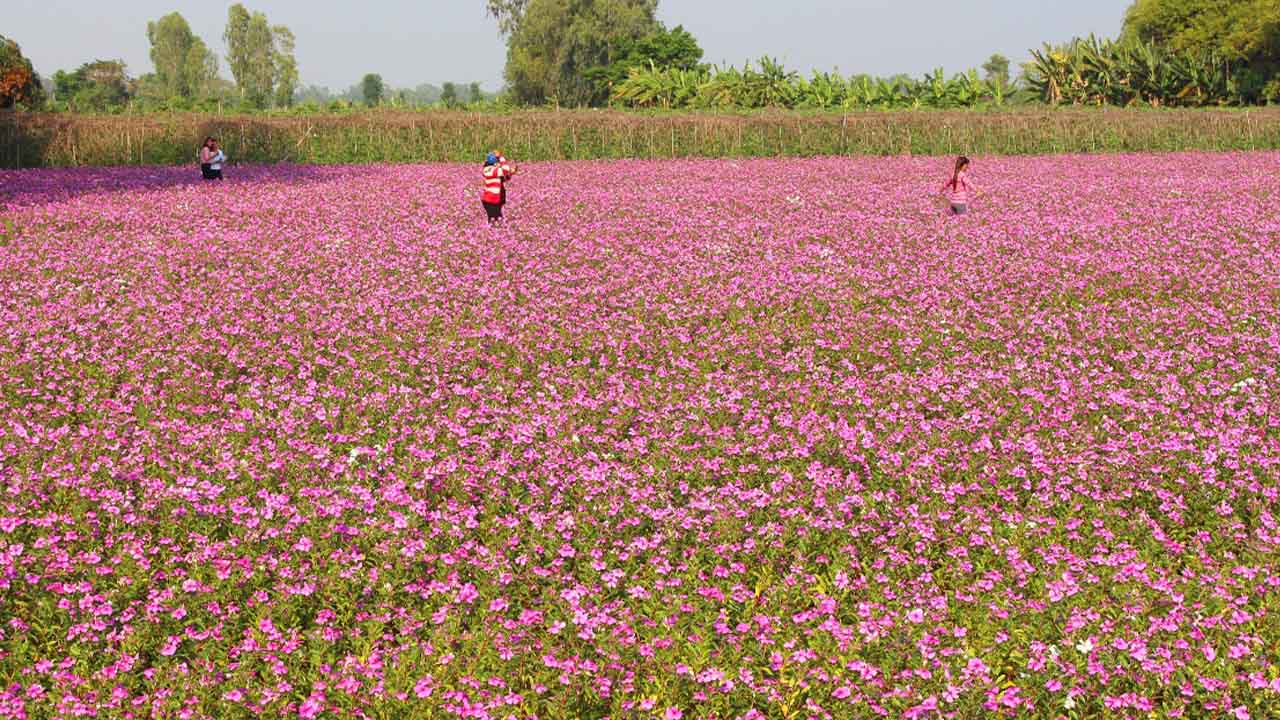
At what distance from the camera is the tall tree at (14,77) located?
1748 inches

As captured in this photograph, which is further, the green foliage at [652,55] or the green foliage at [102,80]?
the green foliage at [102,80]

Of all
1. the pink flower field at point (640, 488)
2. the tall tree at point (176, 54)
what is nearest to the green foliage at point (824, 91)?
the pink flower field at point (640, 488)

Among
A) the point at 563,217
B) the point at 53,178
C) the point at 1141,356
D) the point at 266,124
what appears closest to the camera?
the point at 1141,356

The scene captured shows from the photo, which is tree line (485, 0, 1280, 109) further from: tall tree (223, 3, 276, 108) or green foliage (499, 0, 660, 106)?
tall tree (223, 3, 276, 108)

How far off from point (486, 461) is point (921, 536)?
10.6 feet

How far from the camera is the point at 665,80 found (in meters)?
65.8

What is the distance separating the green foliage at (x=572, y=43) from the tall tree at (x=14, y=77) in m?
59.8

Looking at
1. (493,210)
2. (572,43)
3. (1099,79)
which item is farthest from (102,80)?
(493,210)

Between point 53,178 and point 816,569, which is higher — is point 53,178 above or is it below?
above

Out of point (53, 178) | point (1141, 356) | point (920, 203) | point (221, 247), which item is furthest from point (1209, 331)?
point (53, 178)

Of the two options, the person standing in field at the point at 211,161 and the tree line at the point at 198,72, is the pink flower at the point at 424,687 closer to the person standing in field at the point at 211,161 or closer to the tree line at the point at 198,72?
the person standing in field at the point at 211,161

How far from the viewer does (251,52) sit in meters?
165

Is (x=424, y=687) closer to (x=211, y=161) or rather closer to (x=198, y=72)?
(x=211, y=161)

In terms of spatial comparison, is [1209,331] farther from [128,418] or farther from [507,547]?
[128,418]
